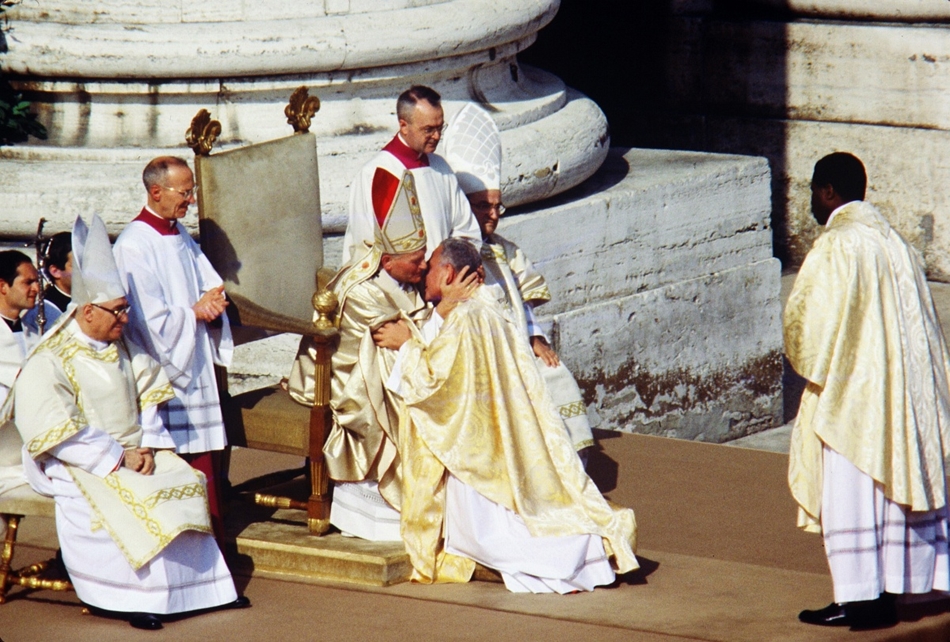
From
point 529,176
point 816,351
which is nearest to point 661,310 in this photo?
point 529,176

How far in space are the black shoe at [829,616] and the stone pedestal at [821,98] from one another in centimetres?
566

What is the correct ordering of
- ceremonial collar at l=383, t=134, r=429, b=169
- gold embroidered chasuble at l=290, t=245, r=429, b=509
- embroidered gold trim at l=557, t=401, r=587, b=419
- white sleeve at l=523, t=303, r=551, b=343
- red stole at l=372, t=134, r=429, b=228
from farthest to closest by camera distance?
1. white sleeve at l=523, t=303, r=551, b=343
2. embroidered gold trim at l=557, t=401, r=587, b=419
3. ceremonial collar at l=383, t=134, r=429, b=169
4. red stole at l=372, t=134, r=429, b=228
5. gold embroidered chasuble at l=290, t=245, r=429, b=509

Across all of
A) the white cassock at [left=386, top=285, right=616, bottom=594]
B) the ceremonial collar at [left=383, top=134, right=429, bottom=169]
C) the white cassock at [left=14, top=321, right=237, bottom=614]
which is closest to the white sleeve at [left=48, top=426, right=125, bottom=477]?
the white cassock at [left=14, top=321, right=237, bottom=614]

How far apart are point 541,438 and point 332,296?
2.82 ft

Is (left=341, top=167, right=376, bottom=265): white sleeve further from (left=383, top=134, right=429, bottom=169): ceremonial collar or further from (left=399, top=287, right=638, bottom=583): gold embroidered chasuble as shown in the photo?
(left=399, top=287, right=638, bottom=583): gold embroidered chasuble

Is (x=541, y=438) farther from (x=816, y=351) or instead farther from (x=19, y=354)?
(x=19, y=354)

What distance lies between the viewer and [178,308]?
5.80m

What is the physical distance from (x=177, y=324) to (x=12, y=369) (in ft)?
1.89

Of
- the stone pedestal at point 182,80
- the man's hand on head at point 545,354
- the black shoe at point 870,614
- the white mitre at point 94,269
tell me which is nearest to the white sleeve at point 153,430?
the white mitre at point 94,269

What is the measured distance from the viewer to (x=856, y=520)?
5.27 meters

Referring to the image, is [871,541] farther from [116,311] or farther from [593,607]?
[116,311]

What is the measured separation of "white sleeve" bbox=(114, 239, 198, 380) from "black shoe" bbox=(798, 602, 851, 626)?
7.30ft

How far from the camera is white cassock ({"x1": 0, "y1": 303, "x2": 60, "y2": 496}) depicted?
558 centimetres

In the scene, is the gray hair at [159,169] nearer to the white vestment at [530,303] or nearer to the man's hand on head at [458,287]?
the man's hand on head at [458,287]
